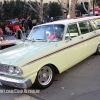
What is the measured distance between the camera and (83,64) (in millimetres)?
6047

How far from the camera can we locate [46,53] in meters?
4.37

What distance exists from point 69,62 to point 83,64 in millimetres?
1179

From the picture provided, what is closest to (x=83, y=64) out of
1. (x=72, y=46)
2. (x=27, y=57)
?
(x=72, y=46)

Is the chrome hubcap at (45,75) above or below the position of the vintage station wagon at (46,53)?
below

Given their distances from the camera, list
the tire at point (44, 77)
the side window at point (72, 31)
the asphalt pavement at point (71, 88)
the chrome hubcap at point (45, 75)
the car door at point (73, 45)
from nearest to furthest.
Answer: the asphalt pavement at point (71, 88), the tire at point (44, 77), the chrome hubcap at point (45, 75), the car door at point (73, 45), the side window at point (72, 31)

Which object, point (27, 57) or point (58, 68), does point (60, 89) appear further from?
point (27, 57)

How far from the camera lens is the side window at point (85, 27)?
19.2 feet

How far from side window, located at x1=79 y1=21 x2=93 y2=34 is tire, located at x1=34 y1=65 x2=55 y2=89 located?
197 centimetres

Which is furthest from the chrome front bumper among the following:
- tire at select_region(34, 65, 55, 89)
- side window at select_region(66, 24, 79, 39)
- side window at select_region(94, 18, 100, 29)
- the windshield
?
side window at select_region(94, 18, 100, 29)

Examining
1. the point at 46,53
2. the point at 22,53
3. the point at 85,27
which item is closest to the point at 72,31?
the point at 85,27

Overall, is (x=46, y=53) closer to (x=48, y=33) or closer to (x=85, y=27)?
(x=48, y=33)

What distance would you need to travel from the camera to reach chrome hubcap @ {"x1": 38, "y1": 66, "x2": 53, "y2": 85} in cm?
436

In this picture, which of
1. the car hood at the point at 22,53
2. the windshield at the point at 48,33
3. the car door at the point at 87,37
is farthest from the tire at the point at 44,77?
the car door at the point at 87,37

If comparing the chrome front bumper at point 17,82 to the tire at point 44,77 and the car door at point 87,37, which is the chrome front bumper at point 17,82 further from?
the car door at point 87,37
